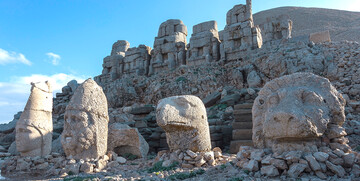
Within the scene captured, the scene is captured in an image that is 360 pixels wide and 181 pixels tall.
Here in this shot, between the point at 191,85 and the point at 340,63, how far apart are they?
812cm

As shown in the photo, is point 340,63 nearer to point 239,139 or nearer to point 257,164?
point 239,139

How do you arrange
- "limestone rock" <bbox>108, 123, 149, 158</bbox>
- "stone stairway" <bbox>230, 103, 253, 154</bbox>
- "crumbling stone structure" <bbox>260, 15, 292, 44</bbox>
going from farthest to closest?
"crumbling stone structure" <bbox>260, 15, 292, 44</bbox>
"limestone rock" <bbox>108, 123, 149, 158</bbox>
"stone stairway" <bbox>230, 103, 253, 154</bbox>

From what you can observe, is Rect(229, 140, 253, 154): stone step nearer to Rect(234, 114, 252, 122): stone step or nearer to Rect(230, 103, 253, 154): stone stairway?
Rect(230, 103, 253, 154): stone stairway

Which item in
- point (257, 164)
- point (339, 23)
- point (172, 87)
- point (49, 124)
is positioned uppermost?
point (339, 23)

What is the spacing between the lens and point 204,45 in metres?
18.6

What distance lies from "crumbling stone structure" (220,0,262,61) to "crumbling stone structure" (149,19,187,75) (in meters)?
3.87

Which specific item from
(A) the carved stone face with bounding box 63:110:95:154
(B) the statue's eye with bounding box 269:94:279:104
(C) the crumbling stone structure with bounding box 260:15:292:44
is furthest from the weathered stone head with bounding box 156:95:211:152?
(C) the crumbling stone structure with bounding box 260:15:292:44

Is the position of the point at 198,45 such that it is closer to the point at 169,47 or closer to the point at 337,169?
the point at 169,47

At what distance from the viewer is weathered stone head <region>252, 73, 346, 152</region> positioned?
3.53 meters

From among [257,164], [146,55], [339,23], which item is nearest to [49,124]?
[257,164]

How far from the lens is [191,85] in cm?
1616

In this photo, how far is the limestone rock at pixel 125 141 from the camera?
6914 mm

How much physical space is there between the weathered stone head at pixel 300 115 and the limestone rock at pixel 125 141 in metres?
3.68

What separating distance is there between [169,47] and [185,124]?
624 inches
